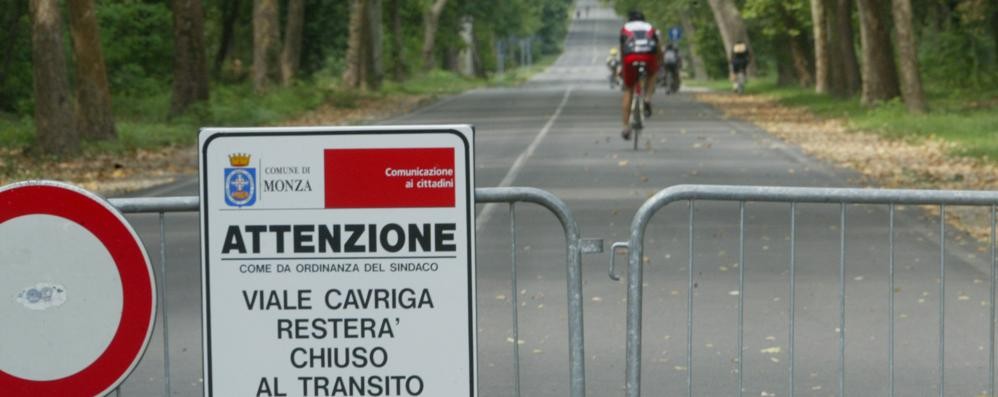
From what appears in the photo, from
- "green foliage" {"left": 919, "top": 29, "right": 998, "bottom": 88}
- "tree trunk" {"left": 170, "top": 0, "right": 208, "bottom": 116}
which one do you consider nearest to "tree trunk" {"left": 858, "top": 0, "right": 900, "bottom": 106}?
"green foliage" {"left": 919, "top": 29, "right": 998, "bottom": 88}

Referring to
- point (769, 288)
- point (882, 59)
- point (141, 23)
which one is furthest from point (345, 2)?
point (769, 288)

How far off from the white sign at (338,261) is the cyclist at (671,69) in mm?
50222

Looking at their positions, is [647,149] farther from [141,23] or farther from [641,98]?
[141,23]

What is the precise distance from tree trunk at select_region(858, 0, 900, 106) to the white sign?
3269cm

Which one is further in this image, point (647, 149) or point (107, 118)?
point (107, 118)

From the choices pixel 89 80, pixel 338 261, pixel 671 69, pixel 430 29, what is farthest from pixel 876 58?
pixel 430 29

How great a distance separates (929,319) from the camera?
10.2m

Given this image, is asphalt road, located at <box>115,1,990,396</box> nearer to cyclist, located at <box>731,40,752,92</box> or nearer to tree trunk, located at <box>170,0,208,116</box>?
tree trunk, located at <box>170,0,208,116</box>

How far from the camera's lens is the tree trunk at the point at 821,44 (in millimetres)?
47844

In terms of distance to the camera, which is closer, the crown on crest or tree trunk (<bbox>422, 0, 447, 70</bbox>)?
the crown on crest

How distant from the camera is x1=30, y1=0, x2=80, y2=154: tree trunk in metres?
25.1

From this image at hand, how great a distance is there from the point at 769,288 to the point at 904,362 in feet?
8.21

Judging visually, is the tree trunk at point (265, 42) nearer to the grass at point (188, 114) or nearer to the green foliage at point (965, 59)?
the grass at point (188, 114)

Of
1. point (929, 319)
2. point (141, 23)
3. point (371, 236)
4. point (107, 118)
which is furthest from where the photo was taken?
point (141, 23)
